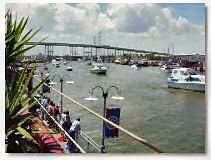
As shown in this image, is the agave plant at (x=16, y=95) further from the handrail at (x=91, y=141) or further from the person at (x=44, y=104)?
the handrail at (x=91, y=141)

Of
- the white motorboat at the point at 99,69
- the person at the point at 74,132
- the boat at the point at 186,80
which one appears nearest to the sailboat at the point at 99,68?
the white motorboat at the point at 99,69

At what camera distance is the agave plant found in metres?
2.57

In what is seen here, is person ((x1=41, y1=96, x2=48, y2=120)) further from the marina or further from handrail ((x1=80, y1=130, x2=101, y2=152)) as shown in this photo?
handrail ((x1=80, y1=130, x2=101, y2=152))

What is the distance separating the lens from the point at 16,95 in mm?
2570

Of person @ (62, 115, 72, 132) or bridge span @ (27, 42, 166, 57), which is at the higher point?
bridge span @ (27, 42, 166, 57)

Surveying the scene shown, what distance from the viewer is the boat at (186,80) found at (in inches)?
102

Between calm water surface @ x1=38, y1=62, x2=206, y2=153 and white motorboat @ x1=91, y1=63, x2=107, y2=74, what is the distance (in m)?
0.04

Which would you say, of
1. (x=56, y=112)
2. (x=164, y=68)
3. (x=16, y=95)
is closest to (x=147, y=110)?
(x=164, y=68)

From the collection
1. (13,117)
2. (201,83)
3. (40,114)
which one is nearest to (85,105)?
(40,114)

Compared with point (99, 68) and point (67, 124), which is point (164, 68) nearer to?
point (99, 68)

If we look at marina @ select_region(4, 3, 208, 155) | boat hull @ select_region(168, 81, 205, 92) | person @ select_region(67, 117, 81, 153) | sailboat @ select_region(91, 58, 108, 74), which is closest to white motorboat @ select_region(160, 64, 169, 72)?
marina @ select_region(4, 3, 208, 155)

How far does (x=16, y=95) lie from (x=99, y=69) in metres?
0.71

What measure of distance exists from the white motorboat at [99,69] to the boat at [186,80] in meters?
0.55

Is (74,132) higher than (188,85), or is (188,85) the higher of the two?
(188,85)
